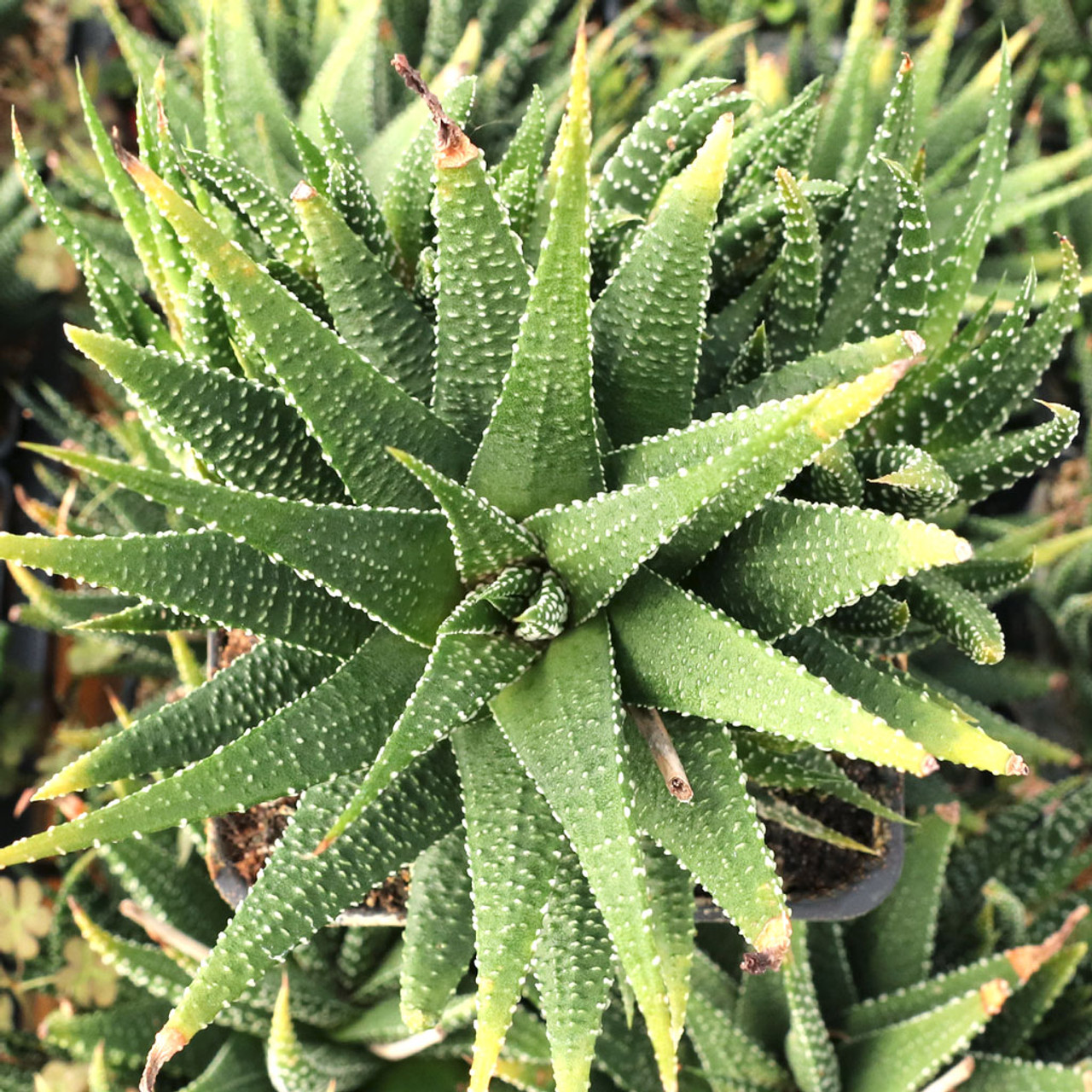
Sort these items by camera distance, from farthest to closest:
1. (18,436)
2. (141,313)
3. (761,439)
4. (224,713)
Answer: (18,436), (141,313), (224,713), (761,439)

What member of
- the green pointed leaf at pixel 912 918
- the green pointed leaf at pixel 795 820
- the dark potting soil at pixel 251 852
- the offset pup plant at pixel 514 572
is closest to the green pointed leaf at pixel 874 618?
the offset pup plant at pixel 514 572

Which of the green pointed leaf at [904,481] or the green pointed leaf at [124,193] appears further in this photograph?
the green pointed leaf at [124,193]

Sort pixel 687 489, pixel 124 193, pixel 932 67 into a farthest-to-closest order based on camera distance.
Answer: pixel 932 67, pixel 124 193, pixel 687 489

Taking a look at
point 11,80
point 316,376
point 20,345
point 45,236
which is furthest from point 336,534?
point 11,80

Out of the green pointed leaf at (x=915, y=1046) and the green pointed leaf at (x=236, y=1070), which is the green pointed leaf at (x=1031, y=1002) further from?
the green pointed leaf at (x=236, y=1070)

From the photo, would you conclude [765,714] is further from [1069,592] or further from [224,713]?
[1069,592]

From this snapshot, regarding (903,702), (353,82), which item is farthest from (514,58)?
(903,702)

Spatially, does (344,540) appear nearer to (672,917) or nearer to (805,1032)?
(672,917)
